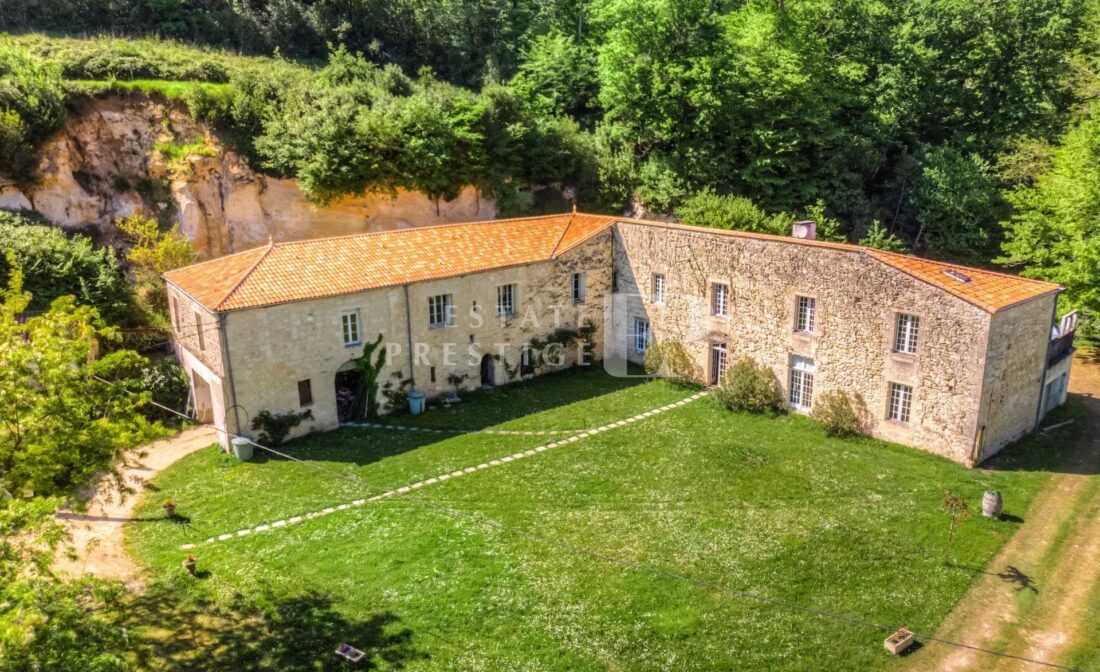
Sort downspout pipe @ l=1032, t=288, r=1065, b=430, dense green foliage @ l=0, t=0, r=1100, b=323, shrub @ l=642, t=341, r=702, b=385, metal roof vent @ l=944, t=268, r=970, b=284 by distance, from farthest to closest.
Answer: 1. dense green foliage @ l=0, t=0, r=1100, b=323
2. shrub @ l=642, t=341, r=702, b=385
3. downspout pipe @ l=1032, t=288, r=1065, b=430
4. metal roof vent @ l=944, t=268, r=970, b=284

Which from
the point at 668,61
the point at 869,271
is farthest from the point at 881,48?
the point at 869,271

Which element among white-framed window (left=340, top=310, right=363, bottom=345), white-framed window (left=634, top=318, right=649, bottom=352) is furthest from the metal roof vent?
white-framed window (left=340, top=310, right=363, bottom=345)

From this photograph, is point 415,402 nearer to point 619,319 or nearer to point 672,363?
point 619,319

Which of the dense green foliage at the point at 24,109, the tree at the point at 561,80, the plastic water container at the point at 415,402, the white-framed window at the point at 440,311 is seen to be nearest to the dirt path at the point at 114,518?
the plastic water container at the point at 415,402

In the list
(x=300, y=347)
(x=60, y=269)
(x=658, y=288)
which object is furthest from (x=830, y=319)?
(x=60, y=269)

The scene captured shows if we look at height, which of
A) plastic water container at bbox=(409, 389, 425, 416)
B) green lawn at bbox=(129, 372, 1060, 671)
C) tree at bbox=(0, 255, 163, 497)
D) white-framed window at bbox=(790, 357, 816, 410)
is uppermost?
tree at bbox=(0, 255, 163, 497)

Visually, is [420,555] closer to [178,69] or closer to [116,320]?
[116,320]

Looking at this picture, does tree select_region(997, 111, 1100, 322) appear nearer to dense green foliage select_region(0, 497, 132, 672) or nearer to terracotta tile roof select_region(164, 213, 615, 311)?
terracotta tile roof select_region(164, 213, 615, 311)
